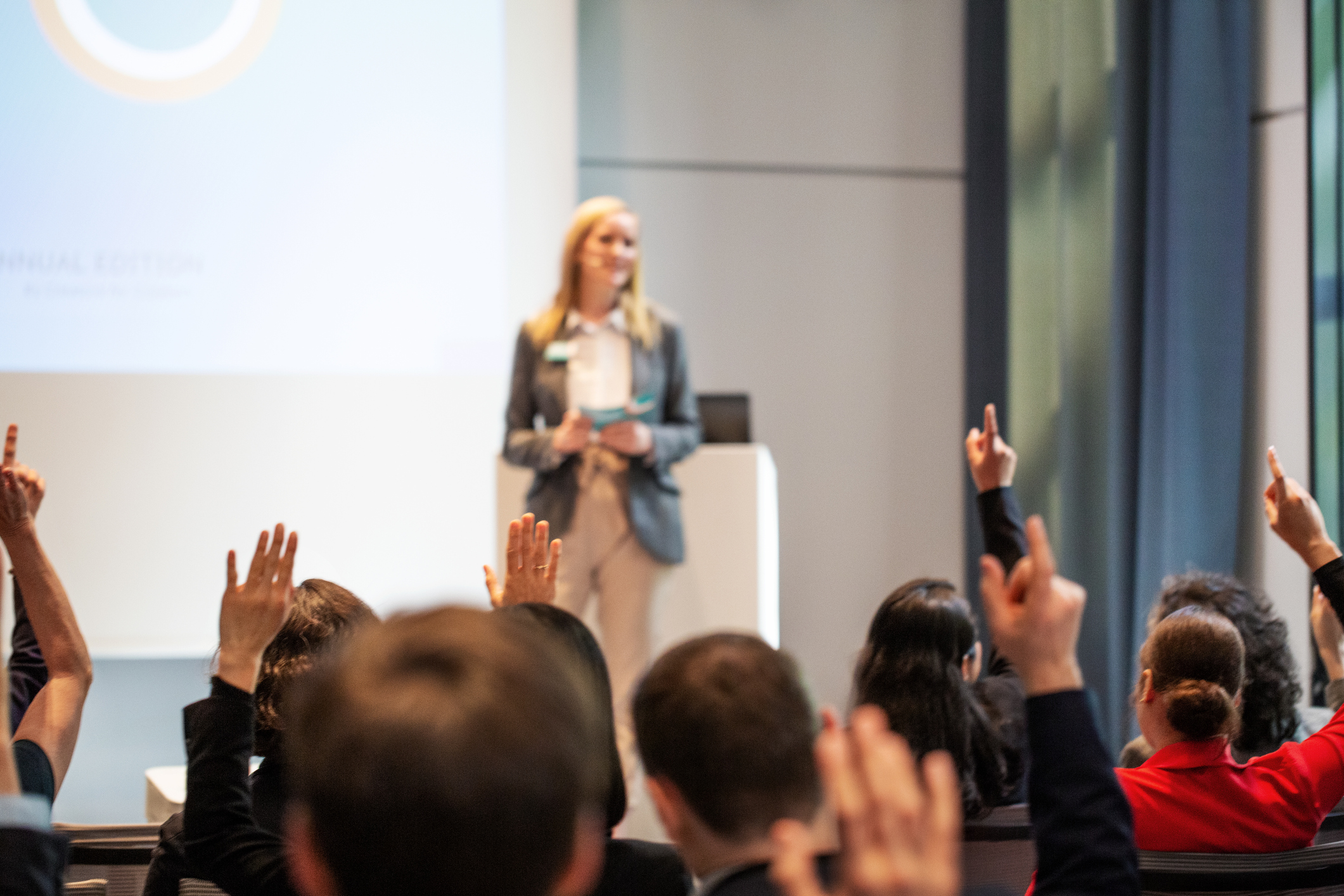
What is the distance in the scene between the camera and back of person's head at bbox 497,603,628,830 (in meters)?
1.16

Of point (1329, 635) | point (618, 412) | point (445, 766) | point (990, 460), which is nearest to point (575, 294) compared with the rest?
point (618, 412)

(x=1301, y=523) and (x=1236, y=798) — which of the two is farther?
(x=1301, y=523)

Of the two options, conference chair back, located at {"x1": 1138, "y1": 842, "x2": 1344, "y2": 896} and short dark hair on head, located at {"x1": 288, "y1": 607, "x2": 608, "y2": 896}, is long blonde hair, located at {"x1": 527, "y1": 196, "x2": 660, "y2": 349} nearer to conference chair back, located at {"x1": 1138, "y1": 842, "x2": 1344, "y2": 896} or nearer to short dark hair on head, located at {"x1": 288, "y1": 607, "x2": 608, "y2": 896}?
conference chair back, located at {"x1": 1138, "y1": 842, "x2": 1344, "y2": 896}

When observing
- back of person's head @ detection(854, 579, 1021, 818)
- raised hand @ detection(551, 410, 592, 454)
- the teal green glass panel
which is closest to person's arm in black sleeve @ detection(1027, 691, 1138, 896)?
back of person's head @ detection(854, 579, 1021, 818)

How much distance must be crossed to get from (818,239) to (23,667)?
347cm

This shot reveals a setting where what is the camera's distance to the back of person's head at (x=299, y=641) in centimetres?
121

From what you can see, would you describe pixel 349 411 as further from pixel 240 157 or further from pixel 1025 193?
pixel 1025 193

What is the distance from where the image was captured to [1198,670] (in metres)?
1.33

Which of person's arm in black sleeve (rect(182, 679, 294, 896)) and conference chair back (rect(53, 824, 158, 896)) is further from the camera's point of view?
conference chair back (rect(53, 824, 158, 896))

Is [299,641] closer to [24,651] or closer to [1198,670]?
[24,651]

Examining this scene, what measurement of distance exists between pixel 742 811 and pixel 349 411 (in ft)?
9.52

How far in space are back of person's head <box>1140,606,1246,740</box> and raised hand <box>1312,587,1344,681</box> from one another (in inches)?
11.1

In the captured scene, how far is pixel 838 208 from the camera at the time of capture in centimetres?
446

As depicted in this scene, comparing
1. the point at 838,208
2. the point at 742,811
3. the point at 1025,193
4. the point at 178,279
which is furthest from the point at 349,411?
the point at 742,811
